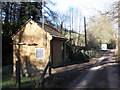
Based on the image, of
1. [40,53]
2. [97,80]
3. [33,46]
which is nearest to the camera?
[97,80]

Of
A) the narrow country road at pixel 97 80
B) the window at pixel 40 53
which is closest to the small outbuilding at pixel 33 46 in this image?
the window at pixel 40 53

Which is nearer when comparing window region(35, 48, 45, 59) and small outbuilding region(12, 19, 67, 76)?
small outbuilding region(12, 19, 67, 76)

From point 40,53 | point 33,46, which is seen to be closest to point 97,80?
point 40,53

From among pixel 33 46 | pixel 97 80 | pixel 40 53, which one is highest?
pixel 33 46

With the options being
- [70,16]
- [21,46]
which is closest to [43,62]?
[21,46]

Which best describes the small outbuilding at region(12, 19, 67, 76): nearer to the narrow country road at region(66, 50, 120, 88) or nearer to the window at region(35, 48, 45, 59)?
the window at region(35, 48, 45, 59)

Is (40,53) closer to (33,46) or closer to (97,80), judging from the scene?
(33,46)

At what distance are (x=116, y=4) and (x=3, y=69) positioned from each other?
12.8m

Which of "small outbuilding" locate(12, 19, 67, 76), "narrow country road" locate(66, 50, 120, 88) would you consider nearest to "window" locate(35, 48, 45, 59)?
"small outbuilding" locate(12, 19, 67, 76)

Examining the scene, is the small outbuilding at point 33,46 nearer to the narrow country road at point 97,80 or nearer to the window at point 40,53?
the window at point 40,53

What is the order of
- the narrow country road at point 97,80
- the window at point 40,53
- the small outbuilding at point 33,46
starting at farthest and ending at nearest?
1. the window at point 40,53
2. the small outbuilding at point 33,46
3. the narrow country road at point 97,80

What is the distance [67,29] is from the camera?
3906cm

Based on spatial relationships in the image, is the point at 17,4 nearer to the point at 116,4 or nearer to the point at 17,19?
the point at 17,19

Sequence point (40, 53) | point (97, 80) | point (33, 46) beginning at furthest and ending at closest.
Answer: point (33, 46)
point (40, 53)
point (97, 80)
